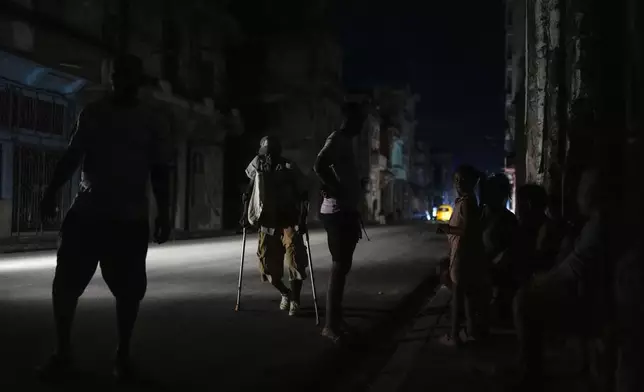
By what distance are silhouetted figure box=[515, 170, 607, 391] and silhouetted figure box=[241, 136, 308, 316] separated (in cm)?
323

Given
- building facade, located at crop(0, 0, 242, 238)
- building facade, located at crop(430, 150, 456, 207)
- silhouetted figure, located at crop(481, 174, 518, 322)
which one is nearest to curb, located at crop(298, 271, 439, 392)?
silhouetted figure, located at crop(481, 174, 518, 322)

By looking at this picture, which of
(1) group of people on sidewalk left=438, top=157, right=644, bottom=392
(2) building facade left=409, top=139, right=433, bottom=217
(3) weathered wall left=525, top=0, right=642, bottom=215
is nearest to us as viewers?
(1) group of people on sidewalk left=438, top=157, right=644, bottom=392

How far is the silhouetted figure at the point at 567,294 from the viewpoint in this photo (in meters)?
3.98

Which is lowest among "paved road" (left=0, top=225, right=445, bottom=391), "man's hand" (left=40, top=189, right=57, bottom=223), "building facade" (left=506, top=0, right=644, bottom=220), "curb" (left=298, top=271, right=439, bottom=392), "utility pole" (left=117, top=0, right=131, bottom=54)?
"curb" (left=298, top=271, right=439, bottom=392)

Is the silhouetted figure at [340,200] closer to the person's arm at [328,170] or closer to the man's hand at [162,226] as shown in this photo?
the person's arm at [328,170]

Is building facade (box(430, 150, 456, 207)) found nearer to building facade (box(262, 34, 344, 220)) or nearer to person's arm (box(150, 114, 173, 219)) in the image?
building facade (box(262, 34, 344, 220))

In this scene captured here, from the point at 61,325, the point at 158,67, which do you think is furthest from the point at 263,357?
the point at 158,67

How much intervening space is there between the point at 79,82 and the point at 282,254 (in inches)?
684

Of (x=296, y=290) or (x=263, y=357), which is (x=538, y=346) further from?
(x=296, y=290)

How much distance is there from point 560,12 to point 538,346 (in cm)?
524

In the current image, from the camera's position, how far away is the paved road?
5.11m

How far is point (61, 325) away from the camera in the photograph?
15.4 feet

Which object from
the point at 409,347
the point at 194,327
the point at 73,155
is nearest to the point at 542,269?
the point at 409,347

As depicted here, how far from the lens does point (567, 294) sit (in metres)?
4.26
